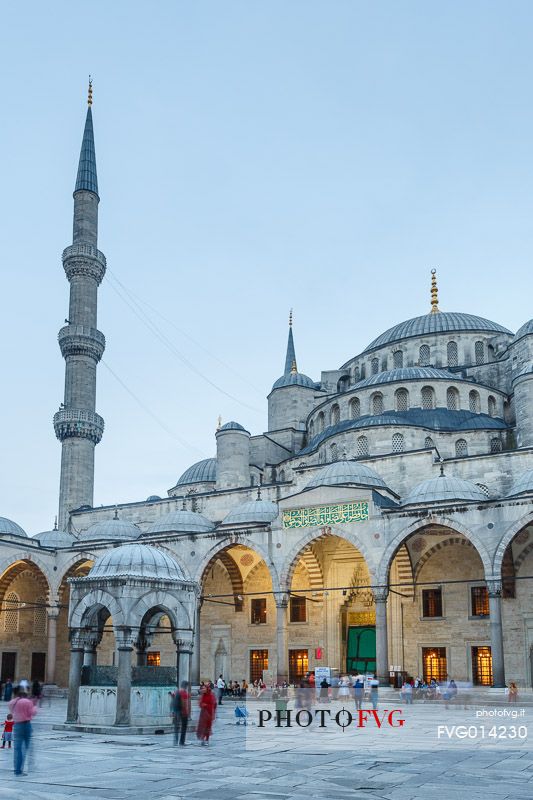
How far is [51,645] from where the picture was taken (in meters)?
26.2

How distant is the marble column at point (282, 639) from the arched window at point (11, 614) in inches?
404

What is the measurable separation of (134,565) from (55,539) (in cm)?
1700

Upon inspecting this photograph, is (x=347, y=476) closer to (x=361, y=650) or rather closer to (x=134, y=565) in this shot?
(x=361, y=650)

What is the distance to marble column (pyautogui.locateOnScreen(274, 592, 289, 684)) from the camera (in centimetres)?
2131

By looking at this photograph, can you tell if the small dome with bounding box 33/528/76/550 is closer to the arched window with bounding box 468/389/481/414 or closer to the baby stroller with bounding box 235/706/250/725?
the arched window with bounding box 468/389/481/414

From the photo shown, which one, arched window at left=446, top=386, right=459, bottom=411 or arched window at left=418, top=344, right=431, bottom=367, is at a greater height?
arched window at left=418, top=344, right=431, bottom=367

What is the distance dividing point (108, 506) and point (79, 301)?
8202 millimetres

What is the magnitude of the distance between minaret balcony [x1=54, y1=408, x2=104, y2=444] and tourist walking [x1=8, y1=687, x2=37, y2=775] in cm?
2397

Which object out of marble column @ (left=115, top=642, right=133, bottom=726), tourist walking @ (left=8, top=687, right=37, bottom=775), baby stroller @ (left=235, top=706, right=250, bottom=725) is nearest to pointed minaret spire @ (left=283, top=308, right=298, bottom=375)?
baby stroller @ (left=235, top=706, right=250, bottom=725)

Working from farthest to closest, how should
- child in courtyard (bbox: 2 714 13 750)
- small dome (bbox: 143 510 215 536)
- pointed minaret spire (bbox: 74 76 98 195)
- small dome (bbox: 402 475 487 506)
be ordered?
pointed minaret spire (bbox: 74 76 98 195), small dome (bbox: 143 510 215 536), small dome (bbox: 402 475 487 506), child in courtyard (bbox: 2 714 13 750)

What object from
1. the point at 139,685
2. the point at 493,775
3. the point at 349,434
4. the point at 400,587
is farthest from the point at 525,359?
the point at 493,775

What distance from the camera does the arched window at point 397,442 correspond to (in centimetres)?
2531

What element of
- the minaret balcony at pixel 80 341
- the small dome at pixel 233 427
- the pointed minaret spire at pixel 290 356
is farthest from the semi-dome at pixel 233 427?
the pointed minaret spire at pixel 290 356

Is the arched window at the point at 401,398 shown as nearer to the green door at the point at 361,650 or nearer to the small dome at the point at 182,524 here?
the small dome at the point at 182,524
